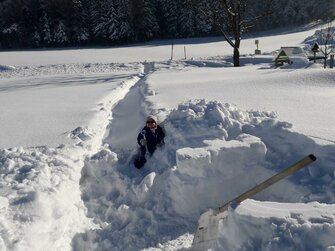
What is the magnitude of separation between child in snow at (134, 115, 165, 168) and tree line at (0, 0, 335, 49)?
3532cm

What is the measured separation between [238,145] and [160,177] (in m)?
1.27

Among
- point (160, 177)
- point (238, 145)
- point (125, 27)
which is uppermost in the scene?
point (125, 27)

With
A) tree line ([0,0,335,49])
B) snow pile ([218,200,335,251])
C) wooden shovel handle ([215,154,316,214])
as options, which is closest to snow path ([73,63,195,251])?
wooden shovel handle ([215,154,316,214])

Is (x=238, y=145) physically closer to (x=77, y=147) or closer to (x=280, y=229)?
(x=280, y=229)

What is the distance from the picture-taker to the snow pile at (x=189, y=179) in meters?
5.24

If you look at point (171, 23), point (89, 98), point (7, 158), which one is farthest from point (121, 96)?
point (171, 23)

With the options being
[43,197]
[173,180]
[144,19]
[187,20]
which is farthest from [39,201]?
[187,20]

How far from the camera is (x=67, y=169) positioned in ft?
20.5

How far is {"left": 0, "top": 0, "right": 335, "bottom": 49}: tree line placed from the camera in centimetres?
4150

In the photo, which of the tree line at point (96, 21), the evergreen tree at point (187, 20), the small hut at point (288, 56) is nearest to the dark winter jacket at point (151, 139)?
the small hut at point (288, 56)

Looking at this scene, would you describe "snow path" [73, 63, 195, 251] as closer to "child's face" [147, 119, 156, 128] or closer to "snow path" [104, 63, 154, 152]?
"snow path" [104, 63, 154, 152]

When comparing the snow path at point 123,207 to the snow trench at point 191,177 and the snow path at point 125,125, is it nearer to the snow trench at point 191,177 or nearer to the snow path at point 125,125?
the snow trench at point 191,177

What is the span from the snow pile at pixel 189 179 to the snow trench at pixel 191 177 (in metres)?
0.01

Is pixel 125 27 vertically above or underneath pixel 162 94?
above
